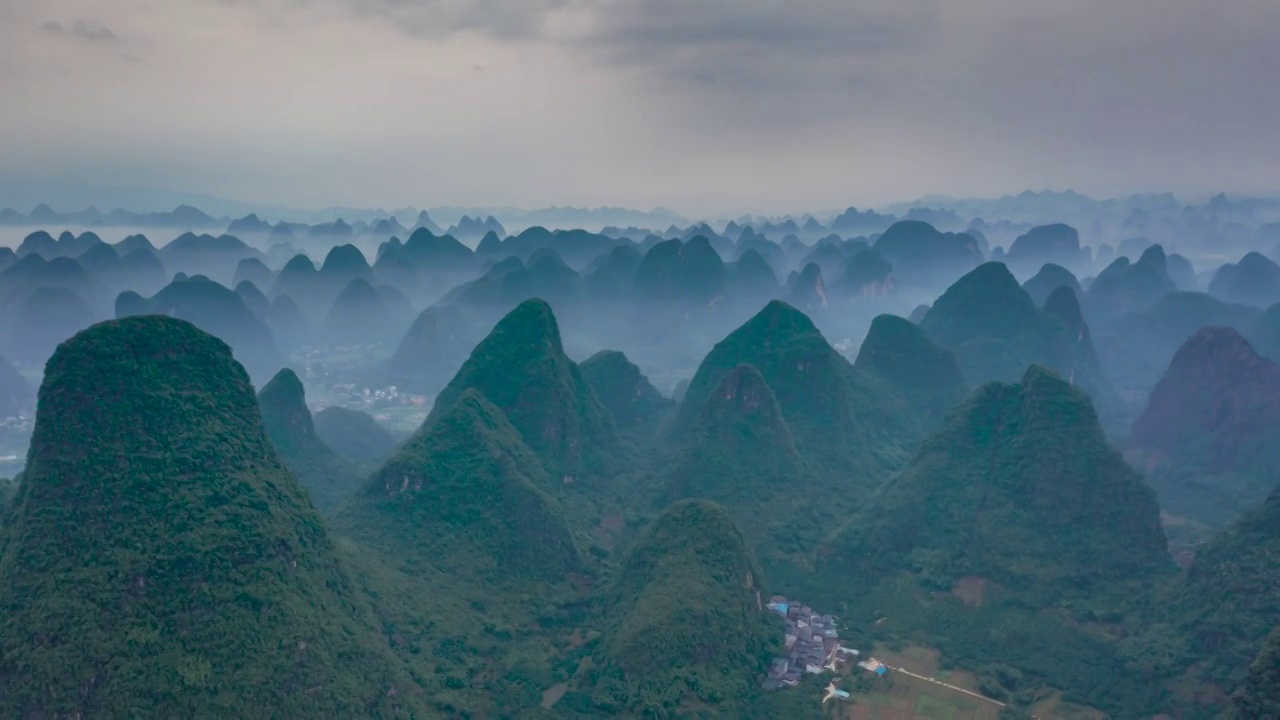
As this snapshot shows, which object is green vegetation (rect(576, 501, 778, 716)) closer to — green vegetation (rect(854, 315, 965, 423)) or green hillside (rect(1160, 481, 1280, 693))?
green hillside (rect(1160, 481, 1280, 693))

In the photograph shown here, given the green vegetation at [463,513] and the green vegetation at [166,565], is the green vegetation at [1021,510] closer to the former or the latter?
the green vegetation at [463,513]

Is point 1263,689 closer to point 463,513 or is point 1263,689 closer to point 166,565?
point 463,513

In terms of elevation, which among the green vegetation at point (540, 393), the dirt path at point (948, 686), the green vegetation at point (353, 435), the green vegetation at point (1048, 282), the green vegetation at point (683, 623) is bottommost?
the dirt path at point (948, 686)

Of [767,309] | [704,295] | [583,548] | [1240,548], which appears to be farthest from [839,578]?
[704,295]

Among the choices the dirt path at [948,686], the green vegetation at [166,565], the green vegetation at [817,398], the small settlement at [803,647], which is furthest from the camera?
the green vegetation at [817,398]

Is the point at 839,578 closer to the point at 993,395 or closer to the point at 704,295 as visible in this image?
the point at 993,395

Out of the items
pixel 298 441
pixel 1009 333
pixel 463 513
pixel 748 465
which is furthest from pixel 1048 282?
pixel 298 441

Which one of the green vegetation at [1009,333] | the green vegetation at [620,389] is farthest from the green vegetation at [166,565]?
the green vegetation at [1009,333]
